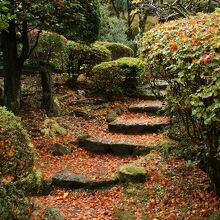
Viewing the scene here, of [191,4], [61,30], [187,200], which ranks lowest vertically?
[187,200]

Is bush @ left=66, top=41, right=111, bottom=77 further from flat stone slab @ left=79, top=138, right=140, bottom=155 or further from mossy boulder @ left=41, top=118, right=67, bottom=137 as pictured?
flat stone slab @ left=79, top=138, right=140, bottom=155

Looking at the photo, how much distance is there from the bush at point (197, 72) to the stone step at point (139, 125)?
10.9 ft

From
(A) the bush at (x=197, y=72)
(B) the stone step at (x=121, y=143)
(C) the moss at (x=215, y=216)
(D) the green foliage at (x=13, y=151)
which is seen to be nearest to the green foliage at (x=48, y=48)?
(B) the stone step at (x=121, y=143)

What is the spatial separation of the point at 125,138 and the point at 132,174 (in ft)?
7.33

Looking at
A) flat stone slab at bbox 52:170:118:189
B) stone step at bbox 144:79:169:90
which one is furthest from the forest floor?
stone step at bbox 144:79:169:90

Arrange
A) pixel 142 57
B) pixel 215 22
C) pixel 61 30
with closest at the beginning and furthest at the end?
pixel 215 22
pixel 142 57
pixel 61 30

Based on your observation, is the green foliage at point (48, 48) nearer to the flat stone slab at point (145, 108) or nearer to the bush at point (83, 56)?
the bush at point (83, 56)

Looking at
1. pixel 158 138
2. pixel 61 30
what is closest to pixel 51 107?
pixel 61 30

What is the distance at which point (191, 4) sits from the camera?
1137 cm

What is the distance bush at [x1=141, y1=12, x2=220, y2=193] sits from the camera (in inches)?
168

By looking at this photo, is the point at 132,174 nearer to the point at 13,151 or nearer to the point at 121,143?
the point at 121,143

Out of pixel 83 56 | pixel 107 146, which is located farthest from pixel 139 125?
pixel 83 56

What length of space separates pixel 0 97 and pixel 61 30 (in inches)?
106

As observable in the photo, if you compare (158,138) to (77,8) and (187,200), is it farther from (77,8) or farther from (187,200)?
(77,8)
